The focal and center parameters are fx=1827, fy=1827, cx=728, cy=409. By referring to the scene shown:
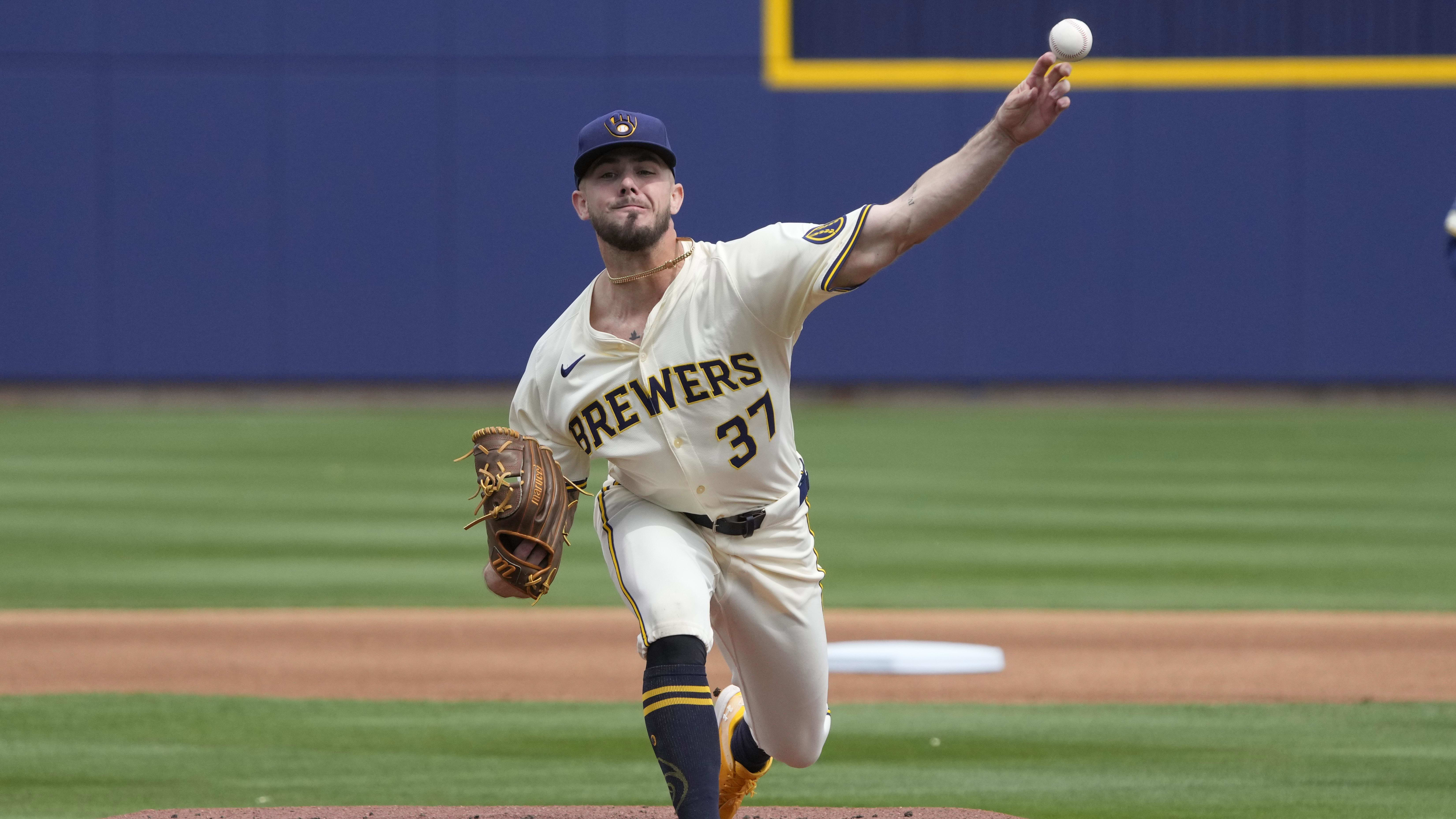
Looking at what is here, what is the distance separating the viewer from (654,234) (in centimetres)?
427

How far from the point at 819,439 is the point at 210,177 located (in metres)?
7.75

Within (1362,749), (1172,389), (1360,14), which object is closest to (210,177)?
(1172,389)

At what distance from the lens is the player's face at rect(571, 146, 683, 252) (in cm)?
426

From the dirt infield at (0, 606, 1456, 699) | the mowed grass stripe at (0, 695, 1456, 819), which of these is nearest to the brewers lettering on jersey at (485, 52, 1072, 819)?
the mowed grass stripe at (0, 695, 1456, 819)

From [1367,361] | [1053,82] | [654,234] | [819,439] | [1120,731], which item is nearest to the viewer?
[1053,82]

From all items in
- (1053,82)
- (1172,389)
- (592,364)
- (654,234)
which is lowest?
(1172,389)

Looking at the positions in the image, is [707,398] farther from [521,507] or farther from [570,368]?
[521,507]

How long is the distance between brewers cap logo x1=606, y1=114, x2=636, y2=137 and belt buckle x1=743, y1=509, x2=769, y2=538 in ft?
3.05

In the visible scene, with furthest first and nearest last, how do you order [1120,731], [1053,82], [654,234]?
[1120,731], [654,234], [1053,82]

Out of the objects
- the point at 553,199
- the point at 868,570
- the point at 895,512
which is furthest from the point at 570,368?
the point at 553,199

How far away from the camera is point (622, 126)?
427cm

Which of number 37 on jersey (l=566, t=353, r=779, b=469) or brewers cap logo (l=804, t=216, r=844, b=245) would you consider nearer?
brewers cap logo (l=804, t=216, r=844, b=245)

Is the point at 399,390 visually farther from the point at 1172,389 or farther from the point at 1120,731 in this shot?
the point at 1120,731

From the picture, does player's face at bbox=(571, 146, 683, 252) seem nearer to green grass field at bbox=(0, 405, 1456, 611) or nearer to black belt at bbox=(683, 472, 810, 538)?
black belt at bbox=(683, 472, 810, 538)
